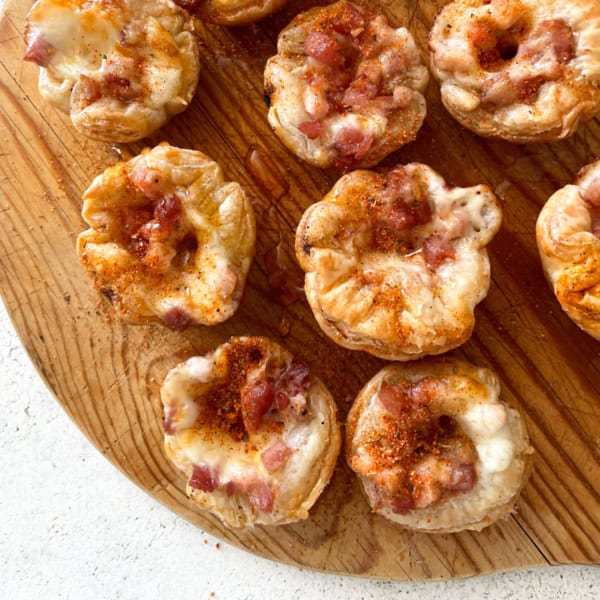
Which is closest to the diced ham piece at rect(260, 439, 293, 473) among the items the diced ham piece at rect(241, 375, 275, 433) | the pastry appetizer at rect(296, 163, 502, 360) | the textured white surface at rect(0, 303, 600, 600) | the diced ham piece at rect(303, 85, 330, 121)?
the diced ham piece at rect(241, 375, 275, 433)

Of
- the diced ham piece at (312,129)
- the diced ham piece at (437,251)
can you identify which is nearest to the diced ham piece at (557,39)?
the diced ham piece at (437,251)

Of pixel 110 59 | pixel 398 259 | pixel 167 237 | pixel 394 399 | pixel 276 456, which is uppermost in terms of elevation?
pixel 110 59

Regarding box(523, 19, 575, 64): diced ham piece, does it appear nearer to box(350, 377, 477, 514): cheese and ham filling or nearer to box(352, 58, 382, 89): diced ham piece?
box(352, 58, 382, 89): diced ham piece

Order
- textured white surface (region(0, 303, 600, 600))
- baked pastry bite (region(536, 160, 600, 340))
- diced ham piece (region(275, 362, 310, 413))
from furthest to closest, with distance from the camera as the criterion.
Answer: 1. textured white surface (region(0, 303, 600, 600))
2. diced ham piece (region(275, 362, 310, 413))
3. baked pastry bite (region(536, 160, 600, 340))

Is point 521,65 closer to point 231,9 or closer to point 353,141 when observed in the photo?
point 353,141

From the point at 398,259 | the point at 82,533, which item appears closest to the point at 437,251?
the point at 398,259
